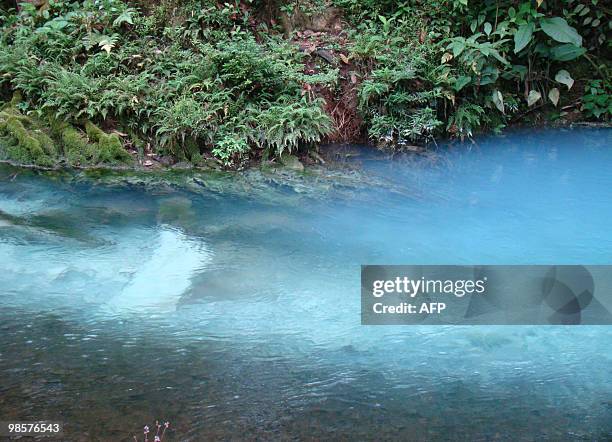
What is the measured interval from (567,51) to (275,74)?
4949mm

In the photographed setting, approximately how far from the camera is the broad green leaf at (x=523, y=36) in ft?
29.7

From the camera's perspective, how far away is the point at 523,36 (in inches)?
359

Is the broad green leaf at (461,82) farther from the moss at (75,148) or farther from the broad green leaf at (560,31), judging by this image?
the moss at (75,148)

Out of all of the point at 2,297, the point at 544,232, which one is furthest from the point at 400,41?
the point at 2,297

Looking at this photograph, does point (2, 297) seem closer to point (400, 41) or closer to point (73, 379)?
point (73, 379)

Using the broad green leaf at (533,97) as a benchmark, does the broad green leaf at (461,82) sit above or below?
above

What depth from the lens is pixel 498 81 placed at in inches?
391

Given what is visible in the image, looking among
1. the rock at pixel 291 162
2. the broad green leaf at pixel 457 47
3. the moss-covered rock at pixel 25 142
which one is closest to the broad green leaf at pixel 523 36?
the broad green leaf at pixel 457 47

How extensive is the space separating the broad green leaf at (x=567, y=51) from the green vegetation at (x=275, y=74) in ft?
0.07

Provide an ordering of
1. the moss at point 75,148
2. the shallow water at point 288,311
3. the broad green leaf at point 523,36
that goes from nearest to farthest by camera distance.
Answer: the shallow water at point 288,311 < the moss at point 75,148 < the broad green leaf at point 523,36

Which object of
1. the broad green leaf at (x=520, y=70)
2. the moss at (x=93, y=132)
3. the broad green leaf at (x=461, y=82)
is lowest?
the moss at (x=93, y=132)

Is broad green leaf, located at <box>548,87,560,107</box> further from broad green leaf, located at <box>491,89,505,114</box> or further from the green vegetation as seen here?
broad green leaf, located at <box>491,89,505,114</box>

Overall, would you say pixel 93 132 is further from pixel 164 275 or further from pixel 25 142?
pixel 164 275

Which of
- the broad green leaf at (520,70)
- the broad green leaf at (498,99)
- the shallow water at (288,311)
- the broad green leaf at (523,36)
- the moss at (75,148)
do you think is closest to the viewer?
the shallow water at (288,311)
